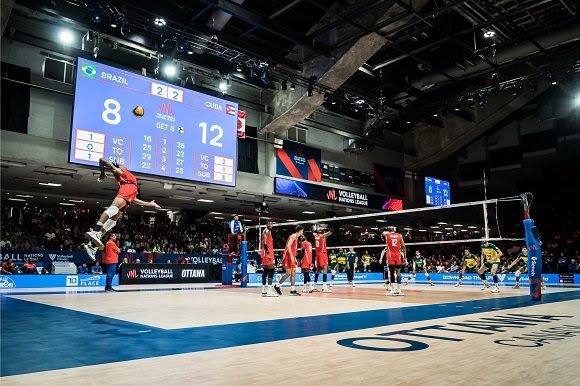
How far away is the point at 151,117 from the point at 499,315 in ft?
41.9

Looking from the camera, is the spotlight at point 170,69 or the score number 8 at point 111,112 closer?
the score number 8 at point 111,112

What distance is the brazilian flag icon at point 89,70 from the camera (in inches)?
551

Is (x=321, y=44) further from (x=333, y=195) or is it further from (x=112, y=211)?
(x=112, y=211)

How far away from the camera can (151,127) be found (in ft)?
50.3

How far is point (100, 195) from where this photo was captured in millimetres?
21609

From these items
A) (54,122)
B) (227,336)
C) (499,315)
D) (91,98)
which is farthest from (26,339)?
(54,122)

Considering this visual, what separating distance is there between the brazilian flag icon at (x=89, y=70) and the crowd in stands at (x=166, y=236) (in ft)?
29.4

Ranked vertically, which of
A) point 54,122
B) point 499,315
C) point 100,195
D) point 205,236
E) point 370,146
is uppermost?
point 370,146

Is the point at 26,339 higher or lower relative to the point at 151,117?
lower

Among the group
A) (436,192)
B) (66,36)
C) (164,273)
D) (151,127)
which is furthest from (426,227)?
(66,36)

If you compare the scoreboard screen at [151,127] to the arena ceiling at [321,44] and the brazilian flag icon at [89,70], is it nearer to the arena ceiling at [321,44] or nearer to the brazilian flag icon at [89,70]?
the brazilian flag icon at [89,70]

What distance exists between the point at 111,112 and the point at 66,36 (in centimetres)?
377

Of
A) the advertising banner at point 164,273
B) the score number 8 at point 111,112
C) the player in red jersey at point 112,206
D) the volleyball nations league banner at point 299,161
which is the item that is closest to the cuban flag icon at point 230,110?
the score number 8 at point 111,112

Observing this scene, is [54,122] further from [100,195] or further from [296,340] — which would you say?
[296,340]
